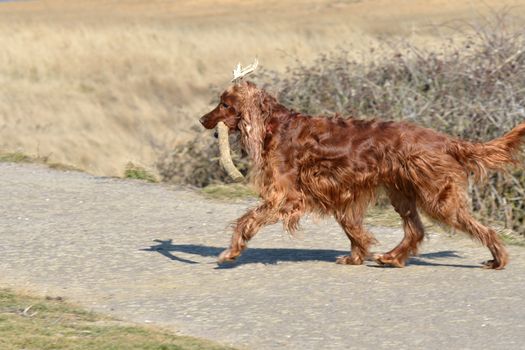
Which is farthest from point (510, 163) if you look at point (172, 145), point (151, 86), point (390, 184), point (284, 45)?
point (284, 45)

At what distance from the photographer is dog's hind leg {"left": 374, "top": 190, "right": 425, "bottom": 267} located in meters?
10.0

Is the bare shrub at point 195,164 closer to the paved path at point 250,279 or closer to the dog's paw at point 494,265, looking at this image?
the paved path at point 250,279

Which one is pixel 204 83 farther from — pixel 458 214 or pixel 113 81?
pixel 458 214

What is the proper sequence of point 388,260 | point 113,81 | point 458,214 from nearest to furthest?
point 458,214 → point 388,260 → point 113,81

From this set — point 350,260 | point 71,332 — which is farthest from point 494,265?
point 71,332

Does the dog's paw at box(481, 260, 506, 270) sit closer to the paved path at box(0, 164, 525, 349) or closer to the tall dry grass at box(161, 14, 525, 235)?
the paved path at box(0, 164, 525, 349)

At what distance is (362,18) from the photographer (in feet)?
167

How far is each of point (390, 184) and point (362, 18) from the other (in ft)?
136

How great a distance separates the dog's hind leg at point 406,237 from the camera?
10.0 metres

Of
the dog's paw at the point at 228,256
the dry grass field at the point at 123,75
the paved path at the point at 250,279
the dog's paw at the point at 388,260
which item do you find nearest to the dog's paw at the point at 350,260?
the paved path at the point at 250,279

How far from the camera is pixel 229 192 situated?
13875 millimetres

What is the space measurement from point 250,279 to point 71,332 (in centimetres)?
214

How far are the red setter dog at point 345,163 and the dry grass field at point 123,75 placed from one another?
625 cm

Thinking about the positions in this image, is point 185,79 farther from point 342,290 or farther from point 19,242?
point 342,290
